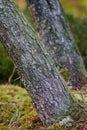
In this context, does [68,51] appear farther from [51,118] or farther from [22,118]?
[51,118]

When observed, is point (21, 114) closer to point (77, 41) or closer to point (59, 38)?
point (59, 38)

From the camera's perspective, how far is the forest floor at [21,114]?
2789 millimetres

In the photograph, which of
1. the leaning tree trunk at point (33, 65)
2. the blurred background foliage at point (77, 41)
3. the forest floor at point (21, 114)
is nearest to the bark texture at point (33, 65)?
the leaning tree trunk at point (33, 65)

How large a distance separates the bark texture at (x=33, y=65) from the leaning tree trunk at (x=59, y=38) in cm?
113

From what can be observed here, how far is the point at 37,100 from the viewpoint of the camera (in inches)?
110

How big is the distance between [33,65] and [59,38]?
125 cm

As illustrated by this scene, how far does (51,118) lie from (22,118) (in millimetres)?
475

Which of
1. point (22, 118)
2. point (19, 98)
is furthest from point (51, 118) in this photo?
point (19, 98)

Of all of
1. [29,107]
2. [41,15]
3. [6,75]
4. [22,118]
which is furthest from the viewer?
[6,75]

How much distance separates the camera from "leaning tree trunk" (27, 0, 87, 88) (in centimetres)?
389

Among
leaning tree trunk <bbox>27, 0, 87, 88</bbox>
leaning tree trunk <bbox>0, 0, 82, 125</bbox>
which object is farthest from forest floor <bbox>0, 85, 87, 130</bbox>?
leaning tree trunk <bbox>27, 0, 87, 88</bbox>

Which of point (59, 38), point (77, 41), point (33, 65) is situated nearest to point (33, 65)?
point (33, 65)

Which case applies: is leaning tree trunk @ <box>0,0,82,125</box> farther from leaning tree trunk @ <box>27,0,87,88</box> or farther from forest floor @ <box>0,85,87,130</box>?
leaning tree trunk @ <box>27,0,87,88</box>

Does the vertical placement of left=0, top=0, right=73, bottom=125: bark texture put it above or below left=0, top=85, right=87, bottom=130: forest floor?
above
